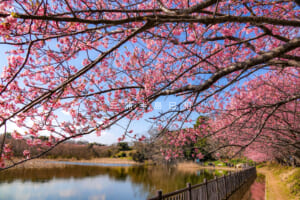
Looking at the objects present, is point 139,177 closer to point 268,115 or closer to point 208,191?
point 208,191

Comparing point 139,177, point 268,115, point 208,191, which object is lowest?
point 139,177

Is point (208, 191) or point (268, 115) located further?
point (208, 191)

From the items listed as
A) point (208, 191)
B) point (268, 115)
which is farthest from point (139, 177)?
point (268, 115)

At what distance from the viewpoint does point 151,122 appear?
3.25 meters

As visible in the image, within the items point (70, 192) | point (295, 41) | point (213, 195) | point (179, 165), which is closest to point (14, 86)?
point (295, 41)

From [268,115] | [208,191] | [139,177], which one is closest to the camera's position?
[268,115]

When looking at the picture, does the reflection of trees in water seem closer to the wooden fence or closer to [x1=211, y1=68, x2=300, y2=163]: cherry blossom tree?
the wooden fence

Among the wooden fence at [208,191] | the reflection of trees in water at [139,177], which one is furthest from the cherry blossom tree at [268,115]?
the reflection of trees in water at [139,177]

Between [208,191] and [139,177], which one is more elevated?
[208,191]

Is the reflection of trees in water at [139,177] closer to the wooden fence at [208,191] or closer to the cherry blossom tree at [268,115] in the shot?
the wooden fence at [208,191]

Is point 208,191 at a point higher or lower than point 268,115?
lower

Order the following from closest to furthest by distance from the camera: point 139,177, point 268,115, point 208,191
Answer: point 268,115
point 208,191
point 139,177

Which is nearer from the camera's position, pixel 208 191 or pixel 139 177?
pixel 208 191

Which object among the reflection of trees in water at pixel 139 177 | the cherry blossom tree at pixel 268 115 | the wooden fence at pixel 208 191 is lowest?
the reflection of trees in water at pixel 139 177
